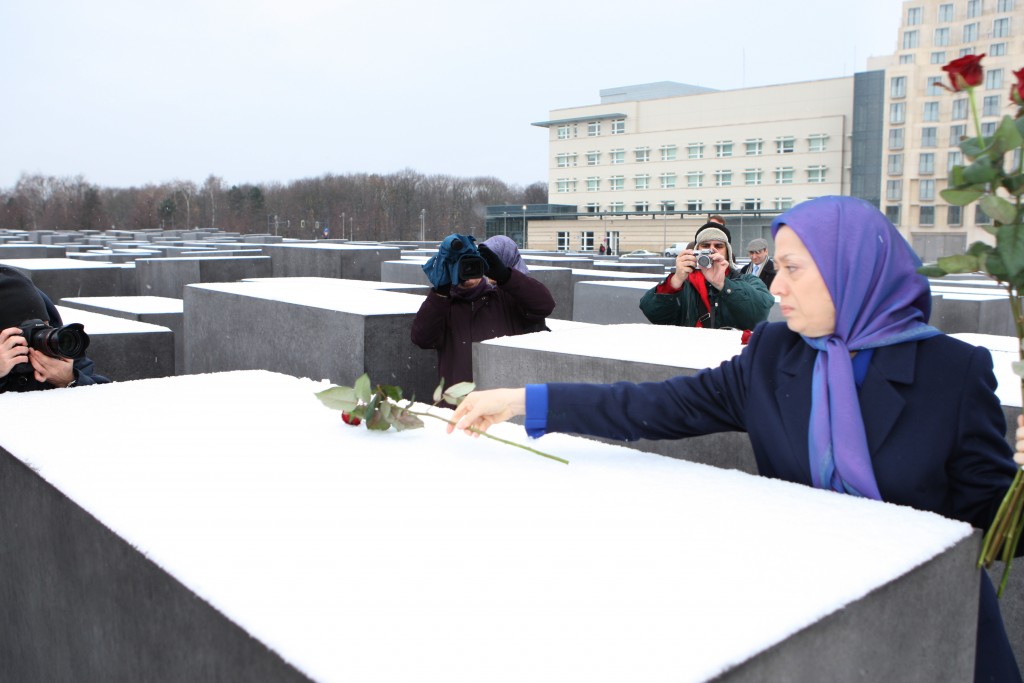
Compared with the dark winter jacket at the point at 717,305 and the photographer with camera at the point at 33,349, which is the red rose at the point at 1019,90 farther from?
the dark winter jacket at the point at 717,305

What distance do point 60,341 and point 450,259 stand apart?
100 inches

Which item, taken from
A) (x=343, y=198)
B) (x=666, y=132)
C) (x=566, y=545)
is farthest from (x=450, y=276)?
(x=343, y=198)

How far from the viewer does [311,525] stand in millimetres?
1755

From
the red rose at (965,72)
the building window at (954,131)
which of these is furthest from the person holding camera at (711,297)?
the building window at (954,131)

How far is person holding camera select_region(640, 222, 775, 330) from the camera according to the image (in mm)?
5531

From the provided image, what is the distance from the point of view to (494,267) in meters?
5.52

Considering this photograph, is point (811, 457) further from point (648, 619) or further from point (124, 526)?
point (124, 526)

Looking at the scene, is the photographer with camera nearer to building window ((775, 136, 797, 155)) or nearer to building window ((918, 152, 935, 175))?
building window ((918, 152, 935, 175))

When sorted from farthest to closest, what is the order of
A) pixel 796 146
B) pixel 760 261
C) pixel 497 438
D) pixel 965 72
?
pixel 796 146, pixel 760 261, pixel 497 438, pixel 965 72

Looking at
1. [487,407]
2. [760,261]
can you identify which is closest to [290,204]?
[760,261]

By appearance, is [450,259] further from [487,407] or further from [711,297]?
[487,407]

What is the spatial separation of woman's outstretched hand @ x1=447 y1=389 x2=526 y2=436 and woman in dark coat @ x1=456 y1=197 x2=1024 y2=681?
60cm

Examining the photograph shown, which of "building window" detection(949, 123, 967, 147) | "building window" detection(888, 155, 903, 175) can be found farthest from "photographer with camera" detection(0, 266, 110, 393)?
"building window" detection(888, 155, 903, 175)

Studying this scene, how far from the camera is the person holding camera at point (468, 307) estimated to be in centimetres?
536
